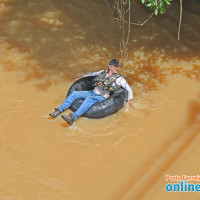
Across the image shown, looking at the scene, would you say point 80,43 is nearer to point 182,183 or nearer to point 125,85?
point 125,85

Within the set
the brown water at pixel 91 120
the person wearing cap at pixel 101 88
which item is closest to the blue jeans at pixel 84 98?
the person wearing cap at pixel 101 88

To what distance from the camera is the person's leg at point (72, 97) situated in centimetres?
577

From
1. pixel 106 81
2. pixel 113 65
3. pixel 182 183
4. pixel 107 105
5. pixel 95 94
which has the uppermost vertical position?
pixel 113 65

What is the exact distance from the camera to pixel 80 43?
7664mm

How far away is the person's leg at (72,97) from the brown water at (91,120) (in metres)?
0.26

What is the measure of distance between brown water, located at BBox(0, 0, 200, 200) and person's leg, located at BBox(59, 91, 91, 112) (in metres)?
0.26

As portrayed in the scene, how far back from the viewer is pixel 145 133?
5559 mm

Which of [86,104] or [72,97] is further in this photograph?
Result: [72,97]

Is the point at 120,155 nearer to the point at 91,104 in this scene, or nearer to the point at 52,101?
the point at 91,104

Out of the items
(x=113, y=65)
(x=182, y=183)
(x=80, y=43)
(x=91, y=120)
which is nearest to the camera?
(x=182, y=183)

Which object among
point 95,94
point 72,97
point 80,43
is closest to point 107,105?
point 95,94

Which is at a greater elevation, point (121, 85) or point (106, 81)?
point (106, 81)

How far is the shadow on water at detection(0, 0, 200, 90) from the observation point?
6.92m

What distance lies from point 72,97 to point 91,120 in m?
0.54
